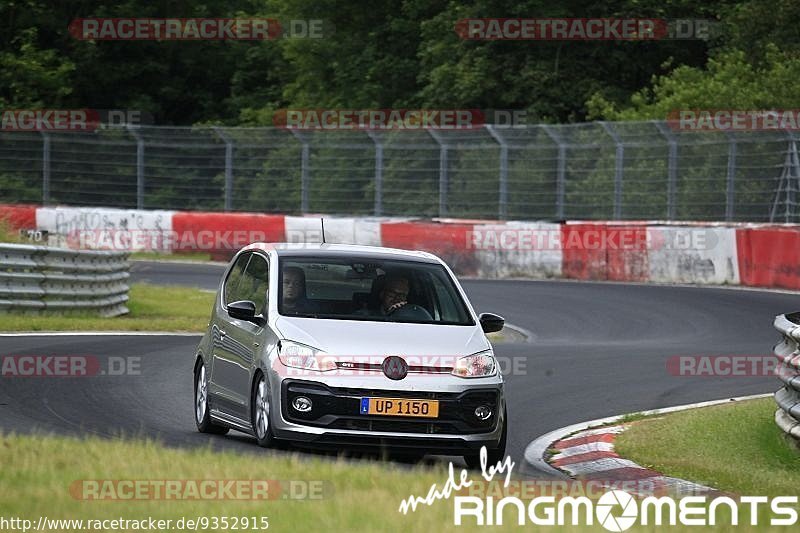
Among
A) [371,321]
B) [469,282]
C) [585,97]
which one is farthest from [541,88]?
[371,321]

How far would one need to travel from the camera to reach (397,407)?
10.2 meters

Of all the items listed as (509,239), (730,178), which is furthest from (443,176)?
(730,178)

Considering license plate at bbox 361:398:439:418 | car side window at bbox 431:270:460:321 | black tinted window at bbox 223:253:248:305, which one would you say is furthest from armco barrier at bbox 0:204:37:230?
license plate at bbox 361:398:439:418

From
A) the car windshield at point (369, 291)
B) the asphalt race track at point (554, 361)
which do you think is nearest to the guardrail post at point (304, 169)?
the asphalt race track at point (554, 361)

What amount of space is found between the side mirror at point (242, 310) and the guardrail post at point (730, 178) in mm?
18966

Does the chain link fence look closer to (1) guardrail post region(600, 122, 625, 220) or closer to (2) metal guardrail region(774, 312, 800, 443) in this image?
(1) guardrail post region(600, 122, 625, 220)

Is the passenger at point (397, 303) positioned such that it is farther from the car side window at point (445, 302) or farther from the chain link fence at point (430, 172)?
the chain link fence at point (430, 172)

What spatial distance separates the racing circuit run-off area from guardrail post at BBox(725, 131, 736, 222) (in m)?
0.05

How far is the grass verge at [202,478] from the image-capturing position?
684 cm

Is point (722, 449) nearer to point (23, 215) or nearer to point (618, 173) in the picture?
point (618, 173)

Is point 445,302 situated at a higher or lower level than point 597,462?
higher

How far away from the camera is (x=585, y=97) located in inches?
1762

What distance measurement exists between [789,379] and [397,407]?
2.86m

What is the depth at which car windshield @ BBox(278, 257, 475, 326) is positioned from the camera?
36.4 ft
